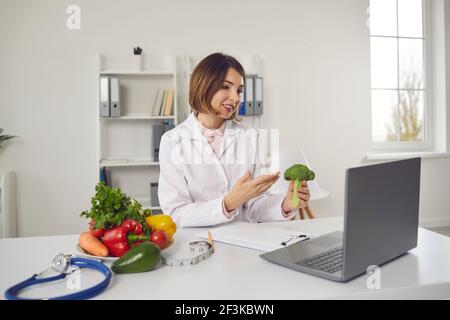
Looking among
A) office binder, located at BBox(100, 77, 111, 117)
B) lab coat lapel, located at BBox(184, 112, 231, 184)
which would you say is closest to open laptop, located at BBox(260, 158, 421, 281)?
lab coat lapel, located at BBox(184, 112, 231, 184)

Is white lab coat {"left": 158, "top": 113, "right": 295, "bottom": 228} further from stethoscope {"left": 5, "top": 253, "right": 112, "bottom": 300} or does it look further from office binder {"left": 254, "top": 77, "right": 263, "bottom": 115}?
office binder {"left": 254, "top": 77, "right": 263, "bottom": 115}

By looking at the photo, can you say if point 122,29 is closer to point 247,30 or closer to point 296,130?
point 247,30

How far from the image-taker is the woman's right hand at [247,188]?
1236 mm

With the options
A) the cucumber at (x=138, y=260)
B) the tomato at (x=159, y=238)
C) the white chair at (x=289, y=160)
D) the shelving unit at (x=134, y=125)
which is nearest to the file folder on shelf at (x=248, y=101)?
the white chair at (x=289, y=160)

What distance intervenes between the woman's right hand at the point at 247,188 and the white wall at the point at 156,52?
2375mm

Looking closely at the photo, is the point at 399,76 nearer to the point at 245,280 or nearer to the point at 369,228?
the point at 369,228

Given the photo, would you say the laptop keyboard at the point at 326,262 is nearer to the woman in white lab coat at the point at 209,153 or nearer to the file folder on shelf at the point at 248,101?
the woman in white lab coat at the point at 209,153

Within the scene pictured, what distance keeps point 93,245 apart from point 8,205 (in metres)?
2.67

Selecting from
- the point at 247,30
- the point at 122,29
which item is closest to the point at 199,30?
the point at 247,30

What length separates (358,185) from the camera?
0.78 metres

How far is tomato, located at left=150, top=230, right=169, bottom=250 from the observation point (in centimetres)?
99

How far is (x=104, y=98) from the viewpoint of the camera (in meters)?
3.18

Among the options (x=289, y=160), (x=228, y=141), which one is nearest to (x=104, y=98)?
(x=289, y=160)

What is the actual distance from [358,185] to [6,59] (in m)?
3.31
